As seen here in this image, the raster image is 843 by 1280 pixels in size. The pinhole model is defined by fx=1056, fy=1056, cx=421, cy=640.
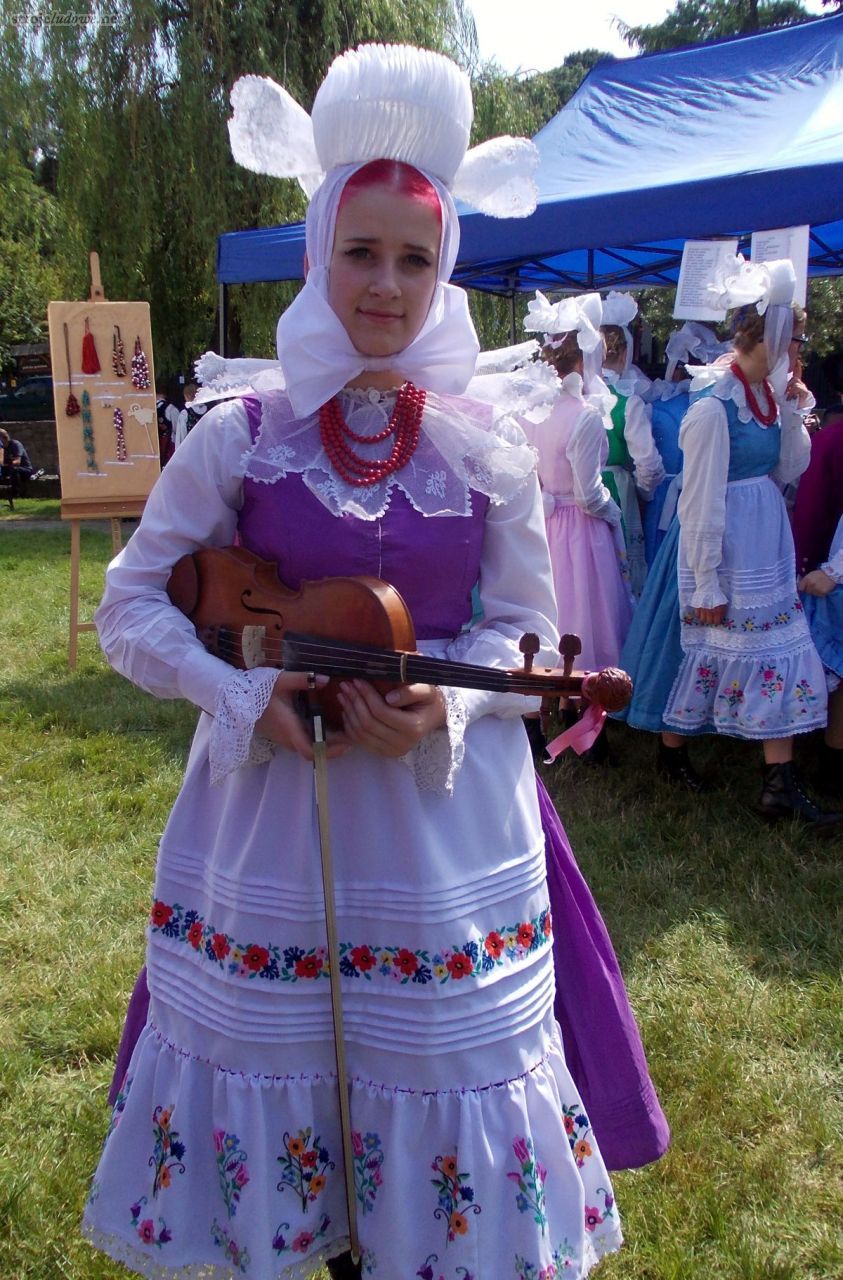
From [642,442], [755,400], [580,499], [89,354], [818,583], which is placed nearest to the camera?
[755,400]

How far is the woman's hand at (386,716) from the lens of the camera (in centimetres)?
136

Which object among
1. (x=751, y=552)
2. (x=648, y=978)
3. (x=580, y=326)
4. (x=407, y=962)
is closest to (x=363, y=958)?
(x=407, y=962)

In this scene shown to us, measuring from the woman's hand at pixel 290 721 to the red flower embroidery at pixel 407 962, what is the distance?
0.28 meters

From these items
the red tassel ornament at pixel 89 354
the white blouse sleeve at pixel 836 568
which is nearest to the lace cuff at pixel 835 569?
the white blouse sleeve at pixel 836 568

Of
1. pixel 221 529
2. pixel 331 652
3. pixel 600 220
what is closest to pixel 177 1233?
pixel 331 652

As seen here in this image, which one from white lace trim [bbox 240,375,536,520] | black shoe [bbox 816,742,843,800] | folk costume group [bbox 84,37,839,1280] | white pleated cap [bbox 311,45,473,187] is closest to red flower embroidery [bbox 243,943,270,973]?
folk costume group [bbox 84,37,839,1280]

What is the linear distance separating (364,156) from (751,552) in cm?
278

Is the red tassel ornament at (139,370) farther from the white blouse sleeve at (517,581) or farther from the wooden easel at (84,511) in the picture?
the white blouse sleeve at (517,581)

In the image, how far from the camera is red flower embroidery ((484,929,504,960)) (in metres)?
1.45

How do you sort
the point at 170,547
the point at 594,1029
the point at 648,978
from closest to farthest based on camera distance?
the point at 170,547, the point at 594,1029, the point at 648,978

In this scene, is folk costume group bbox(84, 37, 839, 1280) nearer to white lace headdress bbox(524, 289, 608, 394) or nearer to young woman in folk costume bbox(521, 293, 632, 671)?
young woman in folk costume bbox(521, 293, 632, 671)

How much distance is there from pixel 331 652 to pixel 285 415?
0.41 meters

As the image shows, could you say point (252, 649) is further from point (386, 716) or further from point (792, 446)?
point (792, 446)

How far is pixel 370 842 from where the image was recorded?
1461 mm
